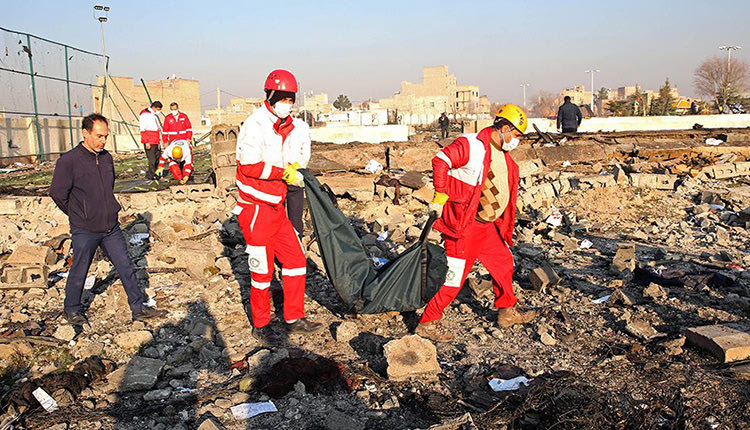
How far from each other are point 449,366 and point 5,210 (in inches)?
308

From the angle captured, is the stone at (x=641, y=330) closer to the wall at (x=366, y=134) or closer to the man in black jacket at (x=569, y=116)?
the man in black jacket at (x=569, y=116)

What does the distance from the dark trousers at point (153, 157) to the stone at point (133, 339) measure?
8341mm

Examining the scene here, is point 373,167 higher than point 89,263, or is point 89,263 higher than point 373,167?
point 373,167

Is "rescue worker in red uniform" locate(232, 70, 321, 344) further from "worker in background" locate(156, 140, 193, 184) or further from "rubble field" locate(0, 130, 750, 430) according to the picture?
"worker in background" locate(156, 140, 193, 184)

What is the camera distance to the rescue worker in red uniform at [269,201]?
187 inches

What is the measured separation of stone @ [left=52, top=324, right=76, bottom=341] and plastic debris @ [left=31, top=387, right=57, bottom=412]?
1016 millimetres

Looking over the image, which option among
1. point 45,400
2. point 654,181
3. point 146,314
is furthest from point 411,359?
point 654,181

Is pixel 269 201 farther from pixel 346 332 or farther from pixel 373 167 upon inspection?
pixel 373 167

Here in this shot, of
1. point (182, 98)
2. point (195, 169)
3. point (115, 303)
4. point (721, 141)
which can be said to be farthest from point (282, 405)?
point (182, 98)

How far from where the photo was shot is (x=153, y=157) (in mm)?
12586

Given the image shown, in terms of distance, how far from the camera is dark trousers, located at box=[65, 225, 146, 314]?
5.11m

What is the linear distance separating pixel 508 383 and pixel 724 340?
5.31 feet

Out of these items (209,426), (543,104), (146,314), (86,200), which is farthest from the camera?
(543,104)

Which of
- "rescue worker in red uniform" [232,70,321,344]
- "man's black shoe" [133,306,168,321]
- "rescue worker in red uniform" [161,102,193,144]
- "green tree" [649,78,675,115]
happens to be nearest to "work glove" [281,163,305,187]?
"rescue worker in red uniform" [232,70,321,344]
